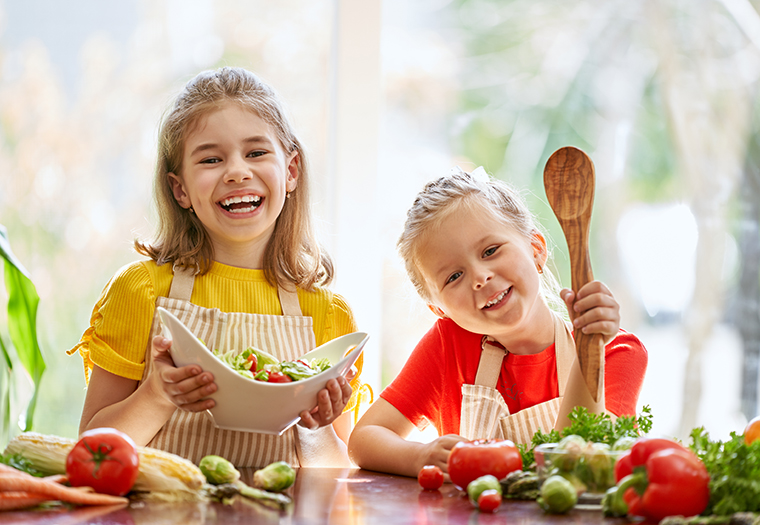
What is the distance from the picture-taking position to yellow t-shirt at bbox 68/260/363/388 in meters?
1.44

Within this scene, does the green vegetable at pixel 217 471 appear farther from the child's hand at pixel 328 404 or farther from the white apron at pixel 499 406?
the white apron at pixel 499 406

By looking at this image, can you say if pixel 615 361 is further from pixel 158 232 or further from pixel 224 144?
pixel 158 232

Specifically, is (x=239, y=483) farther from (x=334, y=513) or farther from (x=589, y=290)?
(x=589, y=290)

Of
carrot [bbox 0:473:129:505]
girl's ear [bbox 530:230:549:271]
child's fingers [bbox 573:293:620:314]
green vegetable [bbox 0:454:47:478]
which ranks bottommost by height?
carrot [bbox 0:473:129:505]

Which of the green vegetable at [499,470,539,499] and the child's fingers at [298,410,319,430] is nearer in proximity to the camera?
the green vegetable at [499,470,539,499]

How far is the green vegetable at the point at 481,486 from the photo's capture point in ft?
2.91

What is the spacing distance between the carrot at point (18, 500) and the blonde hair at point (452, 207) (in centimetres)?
87

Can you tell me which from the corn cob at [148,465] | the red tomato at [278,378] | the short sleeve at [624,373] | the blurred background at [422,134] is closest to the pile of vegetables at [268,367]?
the red tomato at [278,378]

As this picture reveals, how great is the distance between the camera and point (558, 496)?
0.82 metres

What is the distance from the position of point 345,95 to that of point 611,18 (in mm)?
1047

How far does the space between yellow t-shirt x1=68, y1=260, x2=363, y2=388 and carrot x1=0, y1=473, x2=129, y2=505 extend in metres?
0.58

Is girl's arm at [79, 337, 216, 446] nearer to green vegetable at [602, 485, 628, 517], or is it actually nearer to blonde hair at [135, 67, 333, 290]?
blonde hair at [135, 67, 333, 290]

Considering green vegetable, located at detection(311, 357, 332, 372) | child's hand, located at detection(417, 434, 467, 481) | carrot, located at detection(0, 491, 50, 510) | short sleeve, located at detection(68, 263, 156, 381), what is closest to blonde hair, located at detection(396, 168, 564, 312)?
green vegetable, located at detection(311, 357, 332, 372)

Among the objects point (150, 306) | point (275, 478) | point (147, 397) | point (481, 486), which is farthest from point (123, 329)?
point (481, 486)
